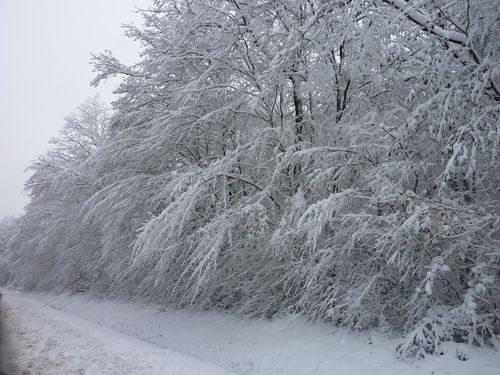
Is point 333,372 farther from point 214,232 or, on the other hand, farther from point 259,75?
point 259,75

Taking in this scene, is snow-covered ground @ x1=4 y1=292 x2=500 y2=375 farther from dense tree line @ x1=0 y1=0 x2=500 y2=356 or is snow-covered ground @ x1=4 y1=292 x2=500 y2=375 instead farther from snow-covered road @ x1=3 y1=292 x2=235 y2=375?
dense tree line @ x1=0 y1=0 x2=500 y2=356

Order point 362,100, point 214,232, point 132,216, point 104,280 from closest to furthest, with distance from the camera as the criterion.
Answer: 1. point 214,232
2. point 362,100
3. point 132,216
4. point 104,280

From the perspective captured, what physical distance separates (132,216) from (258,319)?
4.53 m

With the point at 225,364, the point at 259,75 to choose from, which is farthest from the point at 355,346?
the point at 259,75

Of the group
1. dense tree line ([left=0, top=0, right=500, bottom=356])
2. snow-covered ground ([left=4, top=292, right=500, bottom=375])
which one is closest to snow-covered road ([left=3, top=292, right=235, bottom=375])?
snow-covered ground ([left=4, top=292, right=500, bottom=375])

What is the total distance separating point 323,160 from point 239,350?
466cm

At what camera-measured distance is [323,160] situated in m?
7.60

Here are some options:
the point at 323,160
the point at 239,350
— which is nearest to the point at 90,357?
the point at 239,350

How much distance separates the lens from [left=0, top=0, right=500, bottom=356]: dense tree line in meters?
5.49

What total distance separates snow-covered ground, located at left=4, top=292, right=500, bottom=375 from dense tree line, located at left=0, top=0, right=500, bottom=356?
363 millimetres

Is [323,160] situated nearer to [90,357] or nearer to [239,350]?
[239,350]

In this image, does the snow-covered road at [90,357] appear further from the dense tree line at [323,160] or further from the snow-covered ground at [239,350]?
the dense tree line at [323,160]

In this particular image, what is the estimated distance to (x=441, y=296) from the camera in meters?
6.73

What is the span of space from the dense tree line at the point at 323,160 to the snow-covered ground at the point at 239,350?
0.36 m
